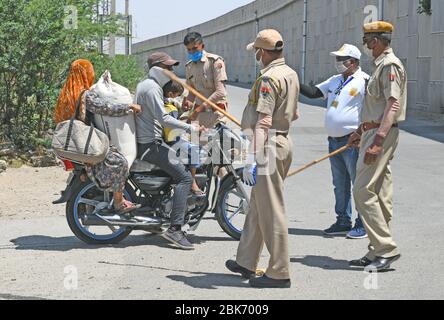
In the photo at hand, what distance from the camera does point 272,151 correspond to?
6207mm

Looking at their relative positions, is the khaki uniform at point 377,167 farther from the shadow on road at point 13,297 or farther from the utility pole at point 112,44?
the utility pole at point 112,44

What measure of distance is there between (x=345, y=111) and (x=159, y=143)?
183 centimetres

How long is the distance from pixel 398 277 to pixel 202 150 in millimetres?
2248

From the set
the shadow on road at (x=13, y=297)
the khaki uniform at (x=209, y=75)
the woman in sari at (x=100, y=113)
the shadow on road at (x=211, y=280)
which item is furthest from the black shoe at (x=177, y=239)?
the khaki uniform at (x=209, y=75)

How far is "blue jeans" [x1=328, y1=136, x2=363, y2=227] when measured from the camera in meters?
8.23

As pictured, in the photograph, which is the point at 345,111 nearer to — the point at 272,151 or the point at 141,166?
the point at 141,166

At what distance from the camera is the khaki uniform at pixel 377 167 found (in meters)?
6.67

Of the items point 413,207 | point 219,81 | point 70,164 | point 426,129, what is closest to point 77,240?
point 70,164

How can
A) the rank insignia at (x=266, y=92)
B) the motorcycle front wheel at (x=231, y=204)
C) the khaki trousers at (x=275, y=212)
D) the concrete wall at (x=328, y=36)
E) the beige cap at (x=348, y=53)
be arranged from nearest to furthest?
the rank insignia at (x=266, y=92) → the khaki trousers at (x=275, y=212) → the motorcycle front wheel at (x=231, y=204) → the beige cap at (x=348, y=53) → the concrete wall at (x=328, y=36)

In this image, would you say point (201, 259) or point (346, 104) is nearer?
point (201, 259)

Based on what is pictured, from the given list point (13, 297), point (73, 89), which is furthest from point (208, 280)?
point (73, 89)

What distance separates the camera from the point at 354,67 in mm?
8141

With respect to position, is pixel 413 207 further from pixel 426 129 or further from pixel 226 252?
pixel 426 129
